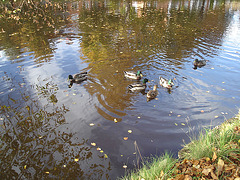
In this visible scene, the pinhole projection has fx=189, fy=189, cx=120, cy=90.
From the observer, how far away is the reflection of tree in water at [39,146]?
16.2 feet

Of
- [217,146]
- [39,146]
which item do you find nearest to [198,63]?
[217,146]

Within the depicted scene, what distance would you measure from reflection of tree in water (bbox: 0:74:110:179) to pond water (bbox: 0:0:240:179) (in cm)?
3

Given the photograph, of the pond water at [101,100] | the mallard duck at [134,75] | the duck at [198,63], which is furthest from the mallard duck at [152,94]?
the duck at [198,63]

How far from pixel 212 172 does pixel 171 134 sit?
2.54 m

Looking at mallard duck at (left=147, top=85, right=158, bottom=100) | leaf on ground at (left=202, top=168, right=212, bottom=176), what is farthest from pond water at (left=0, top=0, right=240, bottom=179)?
leaf on ground at (left=202, top=168, right=212, bottom=176)

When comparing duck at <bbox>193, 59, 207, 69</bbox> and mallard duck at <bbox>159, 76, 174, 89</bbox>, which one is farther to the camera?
duck at <bbox>193, 59, 207, 69</bbox>

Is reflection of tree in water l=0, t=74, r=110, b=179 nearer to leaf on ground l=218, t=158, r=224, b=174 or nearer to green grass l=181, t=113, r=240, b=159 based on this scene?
green grass l=181, t=113, r=240, b=159

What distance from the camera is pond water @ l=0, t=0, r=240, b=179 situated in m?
5.36

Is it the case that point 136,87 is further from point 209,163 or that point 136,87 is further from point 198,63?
point 209,163

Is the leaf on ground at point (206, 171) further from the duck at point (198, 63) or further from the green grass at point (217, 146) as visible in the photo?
the duck at point (198, 63)

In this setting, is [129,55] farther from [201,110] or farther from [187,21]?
[187,21]

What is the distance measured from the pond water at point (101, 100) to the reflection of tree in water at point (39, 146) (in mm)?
27

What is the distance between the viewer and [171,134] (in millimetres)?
6008

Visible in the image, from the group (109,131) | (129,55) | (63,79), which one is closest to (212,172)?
(109,131)
